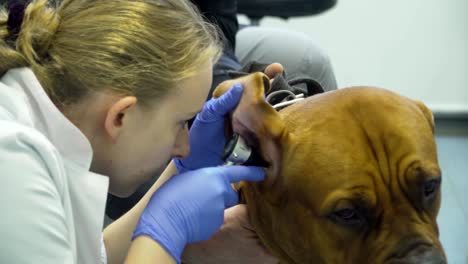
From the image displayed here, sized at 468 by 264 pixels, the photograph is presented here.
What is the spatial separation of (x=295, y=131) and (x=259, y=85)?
12cm

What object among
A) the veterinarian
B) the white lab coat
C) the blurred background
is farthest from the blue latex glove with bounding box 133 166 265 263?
the blurred background

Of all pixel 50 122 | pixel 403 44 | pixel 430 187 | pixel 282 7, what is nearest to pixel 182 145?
pixel 50 122

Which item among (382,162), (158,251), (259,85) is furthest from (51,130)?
(382,162)

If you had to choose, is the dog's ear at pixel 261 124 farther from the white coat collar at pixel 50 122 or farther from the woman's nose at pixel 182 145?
the white coat collar at pixel 50 122

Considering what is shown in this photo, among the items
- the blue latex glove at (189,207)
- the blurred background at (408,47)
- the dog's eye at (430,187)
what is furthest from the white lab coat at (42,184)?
the blurred background at (408,47)

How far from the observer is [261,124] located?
129 centimetres

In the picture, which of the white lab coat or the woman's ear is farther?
the woman's ear

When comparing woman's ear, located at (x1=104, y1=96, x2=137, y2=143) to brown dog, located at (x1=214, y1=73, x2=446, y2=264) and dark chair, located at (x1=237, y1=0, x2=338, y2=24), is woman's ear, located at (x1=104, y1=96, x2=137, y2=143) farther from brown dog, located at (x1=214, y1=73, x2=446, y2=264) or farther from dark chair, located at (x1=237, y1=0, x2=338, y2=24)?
dark chair, located at (x1=237, y1=0, x2=338, y2=24)

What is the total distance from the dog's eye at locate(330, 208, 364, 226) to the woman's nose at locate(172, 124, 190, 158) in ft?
1.19

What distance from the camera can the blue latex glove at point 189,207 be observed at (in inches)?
50.2

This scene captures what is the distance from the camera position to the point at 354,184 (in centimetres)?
119

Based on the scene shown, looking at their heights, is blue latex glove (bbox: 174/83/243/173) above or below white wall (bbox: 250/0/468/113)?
above

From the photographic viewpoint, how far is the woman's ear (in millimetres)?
1234

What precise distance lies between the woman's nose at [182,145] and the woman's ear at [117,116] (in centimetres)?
15
